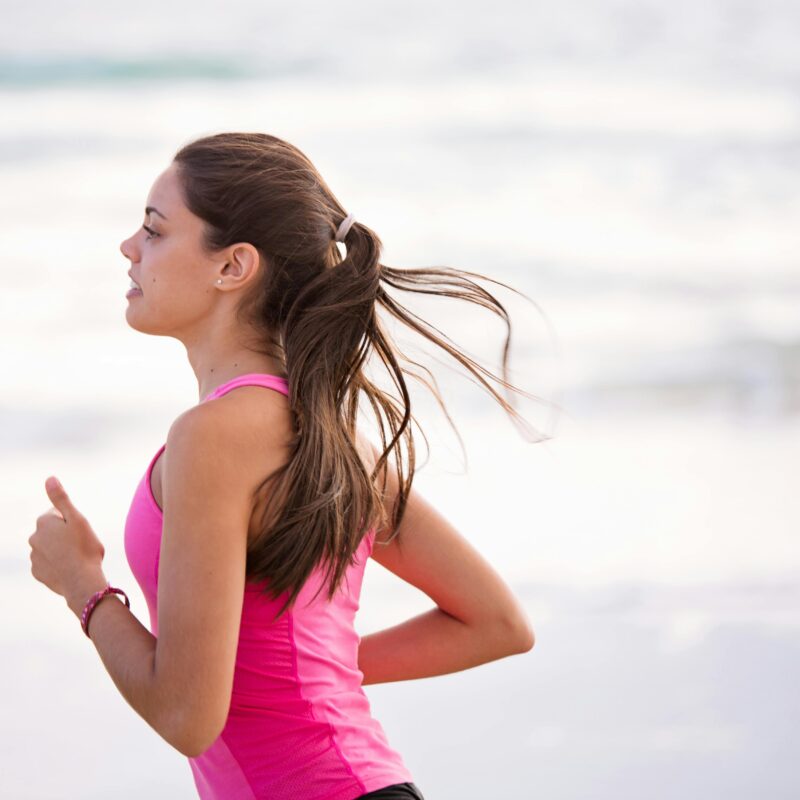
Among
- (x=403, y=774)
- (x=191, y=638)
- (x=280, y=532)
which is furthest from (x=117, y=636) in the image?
(x=403, y=774)

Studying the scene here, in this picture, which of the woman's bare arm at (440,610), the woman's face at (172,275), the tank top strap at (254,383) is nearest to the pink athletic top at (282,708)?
the tank top strap at (254,383)

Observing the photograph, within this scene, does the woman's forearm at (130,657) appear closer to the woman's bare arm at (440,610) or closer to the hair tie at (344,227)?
the woman's bare arm at (440,610)

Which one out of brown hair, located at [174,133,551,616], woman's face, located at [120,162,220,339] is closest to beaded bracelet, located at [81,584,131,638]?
brown hair, located at [174,133,551,616]

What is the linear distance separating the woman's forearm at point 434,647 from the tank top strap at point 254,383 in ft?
1.66

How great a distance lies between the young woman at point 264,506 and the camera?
1593 millimetres

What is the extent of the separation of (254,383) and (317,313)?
0.54 ft

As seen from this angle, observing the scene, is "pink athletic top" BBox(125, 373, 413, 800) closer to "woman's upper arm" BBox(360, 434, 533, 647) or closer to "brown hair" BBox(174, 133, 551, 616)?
"brown hair" BBox(174, 133, 551, 616)

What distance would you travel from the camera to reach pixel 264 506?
65.8 inches

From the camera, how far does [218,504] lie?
63.0 inches

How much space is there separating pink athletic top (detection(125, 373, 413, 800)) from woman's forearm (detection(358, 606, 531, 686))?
34 cm

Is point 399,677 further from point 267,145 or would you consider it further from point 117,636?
point 267,145

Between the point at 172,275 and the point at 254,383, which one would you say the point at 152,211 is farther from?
the point at 254,383

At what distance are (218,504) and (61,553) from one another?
0.25m

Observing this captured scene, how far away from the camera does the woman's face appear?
1.83 meters
